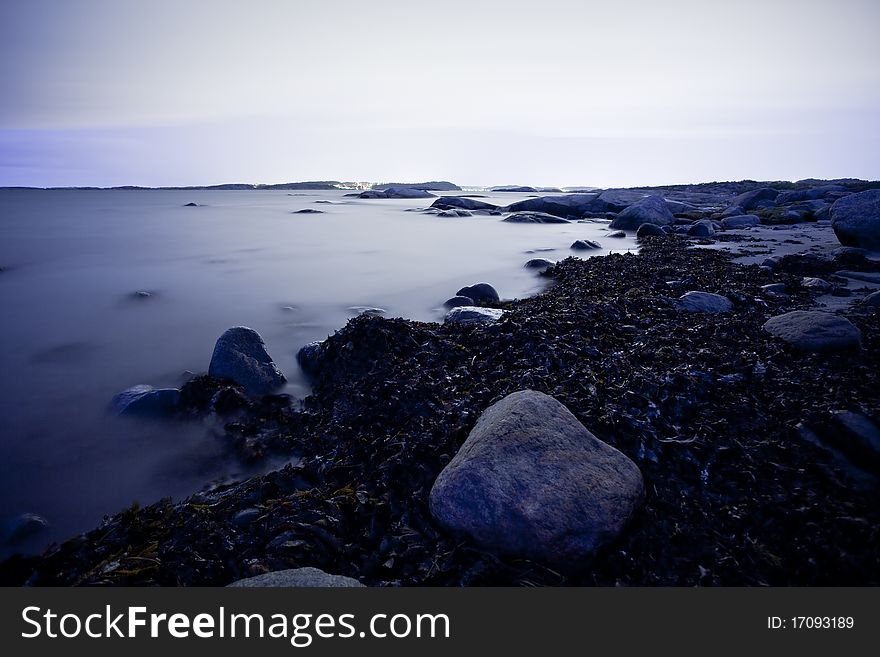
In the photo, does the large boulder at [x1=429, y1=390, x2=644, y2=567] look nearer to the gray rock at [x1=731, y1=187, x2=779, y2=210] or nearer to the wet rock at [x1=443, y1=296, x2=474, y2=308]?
the wet rock at [x1=443, y1=296, x2=474, y2=308]

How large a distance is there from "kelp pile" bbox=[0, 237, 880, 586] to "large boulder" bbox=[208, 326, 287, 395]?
260 millimetres

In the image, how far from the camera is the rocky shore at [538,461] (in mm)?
2025

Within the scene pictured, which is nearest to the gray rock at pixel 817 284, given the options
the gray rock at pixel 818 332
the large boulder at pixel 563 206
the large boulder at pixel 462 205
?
the gray rock at pixel 818 332

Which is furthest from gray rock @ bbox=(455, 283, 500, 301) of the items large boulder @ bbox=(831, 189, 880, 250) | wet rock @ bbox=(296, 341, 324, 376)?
large boulder @ bbox=(831, 189, 880, 250)

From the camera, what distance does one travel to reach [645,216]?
18828mm

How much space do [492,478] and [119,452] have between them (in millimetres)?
3000

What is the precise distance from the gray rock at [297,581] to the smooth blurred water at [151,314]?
5.29ft

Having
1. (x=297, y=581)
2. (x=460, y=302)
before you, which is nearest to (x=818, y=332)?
(x=297, y=581)

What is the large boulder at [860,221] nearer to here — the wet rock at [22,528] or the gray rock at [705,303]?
the gray rock at [705,303]

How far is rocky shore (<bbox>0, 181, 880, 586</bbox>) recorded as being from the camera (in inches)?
79.7

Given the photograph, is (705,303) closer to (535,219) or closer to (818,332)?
(818,332)

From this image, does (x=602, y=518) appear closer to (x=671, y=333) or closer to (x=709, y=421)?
(x=709, y=421)

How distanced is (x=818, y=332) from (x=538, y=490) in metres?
3.08
